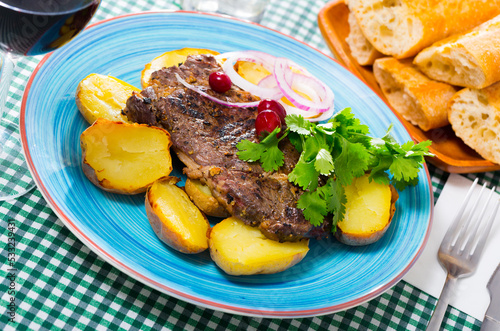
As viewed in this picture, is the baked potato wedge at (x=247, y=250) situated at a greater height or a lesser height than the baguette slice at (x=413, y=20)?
lesser

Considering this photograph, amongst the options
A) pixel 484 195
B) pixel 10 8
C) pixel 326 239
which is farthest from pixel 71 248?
pixel 484 195

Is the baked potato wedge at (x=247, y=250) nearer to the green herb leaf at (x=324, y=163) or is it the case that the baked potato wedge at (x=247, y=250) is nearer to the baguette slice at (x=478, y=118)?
the green herb leaf at (x=324, y=163)

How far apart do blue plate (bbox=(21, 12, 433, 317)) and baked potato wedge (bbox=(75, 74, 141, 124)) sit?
10cm

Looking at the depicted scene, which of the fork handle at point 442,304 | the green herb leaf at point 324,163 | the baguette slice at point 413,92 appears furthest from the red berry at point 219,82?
the fork handle at point 442,304

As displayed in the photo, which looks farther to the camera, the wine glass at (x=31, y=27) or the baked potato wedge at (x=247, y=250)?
the baked potato wedge at (x=247, y=250)

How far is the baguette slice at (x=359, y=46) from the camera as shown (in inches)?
155

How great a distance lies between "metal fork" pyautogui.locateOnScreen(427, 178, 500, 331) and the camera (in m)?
2.83

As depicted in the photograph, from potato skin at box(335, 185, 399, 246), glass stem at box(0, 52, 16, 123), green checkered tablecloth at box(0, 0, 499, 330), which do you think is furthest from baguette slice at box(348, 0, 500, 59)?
glass stem at box(0, 52, 16, 123)

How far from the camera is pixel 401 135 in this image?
11.1 ft

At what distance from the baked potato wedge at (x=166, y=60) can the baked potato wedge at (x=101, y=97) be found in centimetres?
17

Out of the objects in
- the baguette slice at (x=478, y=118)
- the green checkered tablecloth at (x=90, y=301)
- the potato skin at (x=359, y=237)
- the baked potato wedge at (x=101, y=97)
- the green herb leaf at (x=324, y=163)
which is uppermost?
the baguette slice at (x=478, y=118)

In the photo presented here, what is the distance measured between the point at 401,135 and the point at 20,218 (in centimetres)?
237

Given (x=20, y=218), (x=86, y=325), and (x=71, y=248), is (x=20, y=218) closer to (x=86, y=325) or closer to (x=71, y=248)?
(x=71, y=248)

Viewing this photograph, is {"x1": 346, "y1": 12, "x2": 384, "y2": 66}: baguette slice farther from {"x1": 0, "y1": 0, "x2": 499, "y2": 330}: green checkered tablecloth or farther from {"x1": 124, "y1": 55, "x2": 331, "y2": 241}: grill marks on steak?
{"x1": 0, "y1": 0, "x2": 499, "y2": 330}: green checkered tablecloth
